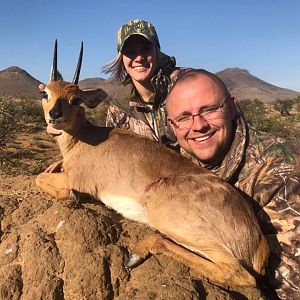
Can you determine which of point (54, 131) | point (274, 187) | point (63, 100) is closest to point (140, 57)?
point (63, 100)

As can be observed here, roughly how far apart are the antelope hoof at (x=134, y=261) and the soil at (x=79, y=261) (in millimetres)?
49

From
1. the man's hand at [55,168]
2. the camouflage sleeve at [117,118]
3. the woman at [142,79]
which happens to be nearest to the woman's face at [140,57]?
the woman at [142,79]

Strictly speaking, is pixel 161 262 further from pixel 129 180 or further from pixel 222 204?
pixel 129 180

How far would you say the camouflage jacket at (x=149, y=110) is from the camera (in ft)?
27.6

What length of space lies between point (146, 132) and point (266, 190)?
12.3 feet

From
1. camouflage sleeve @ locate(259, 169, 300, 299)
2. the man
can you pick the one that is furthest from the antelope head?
camouflage sleeve @ locate(259, 169, 300, 299)

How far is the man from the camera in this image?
5277 millimetres

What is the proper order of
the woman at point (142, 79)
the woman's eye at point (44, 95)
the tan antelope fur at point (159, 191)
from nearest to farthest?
the tan antelope fur at point (159, 191)
the woman's eye at point (44, 95)
the woman at point (142, 79)

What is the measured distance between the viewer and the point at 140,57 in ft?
27.1

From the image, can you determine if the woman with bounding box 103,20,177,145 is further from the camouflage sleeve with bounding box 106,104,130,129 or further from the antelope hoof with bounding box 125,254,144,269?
the antelope hoof with bounding box 125,254,144,269

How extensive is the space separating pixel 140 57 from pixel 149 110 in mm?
1100

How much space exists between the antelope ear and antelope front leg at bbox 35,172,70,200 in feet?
5.30

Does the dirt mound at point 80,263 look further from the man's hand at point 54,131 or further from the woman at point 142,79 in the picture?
the woman at point 142,79

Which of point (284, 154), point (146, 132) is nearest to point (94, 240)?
point (284, 154)
